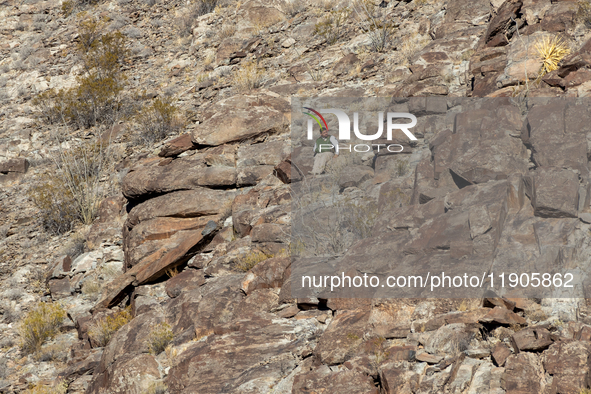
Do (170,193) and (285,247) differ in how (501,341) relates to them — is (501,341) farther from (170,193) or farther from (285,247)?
(170,193)

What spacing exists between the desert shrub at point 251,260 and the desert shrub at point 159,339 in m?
1.62

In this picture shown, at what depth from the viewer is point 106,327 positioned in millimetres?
9969

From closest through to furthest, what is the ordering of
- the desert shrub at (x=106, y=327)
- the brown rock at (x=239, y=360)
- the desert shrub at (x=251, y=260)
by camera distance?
the brown rock at (x=239, y=360), the desert shrub at (x=251, y=260), the desert shrub at (x=106, y=327)

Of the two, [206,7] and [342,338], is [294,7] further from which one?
[342,338]

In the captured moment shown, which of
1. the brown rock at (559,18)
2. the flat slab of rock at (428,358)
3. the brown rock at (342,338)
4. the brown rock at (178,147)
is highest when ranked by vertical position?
the brown rock at (559,18)

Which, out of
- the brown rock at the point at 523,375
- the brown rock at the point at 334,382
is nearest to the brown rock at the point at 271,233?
the brown rock at the point at 334,382

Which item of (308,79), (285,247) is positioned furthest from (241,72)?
(285,247)

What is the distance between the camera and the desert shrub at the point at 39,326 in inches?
415

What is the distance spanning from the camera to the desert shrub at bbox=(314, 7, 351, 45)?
17312mm

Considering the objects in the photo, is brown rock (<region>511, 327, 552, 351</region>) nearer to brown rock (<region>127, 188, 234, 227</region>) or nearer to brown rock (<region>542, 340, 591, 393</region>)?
brown rock (<region>542, 340, 591, 393</region>)

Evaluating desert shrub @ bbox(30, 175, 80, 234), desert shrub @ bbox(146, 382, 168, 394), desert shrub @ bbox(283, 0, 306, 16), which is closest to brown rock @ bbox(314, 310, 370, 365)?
desert shrub @ bbox(146, 382, 168, 394)

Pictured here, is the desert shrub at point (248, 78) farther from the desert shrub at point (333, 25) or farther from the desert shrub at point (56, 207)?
the desert shrub at point (56, 207)

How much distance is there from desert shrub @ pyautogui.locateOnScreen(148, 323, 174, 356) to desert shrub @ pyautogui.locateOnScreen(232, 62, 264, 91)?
30.8 feet

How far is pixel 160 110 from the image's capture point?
16.2m
